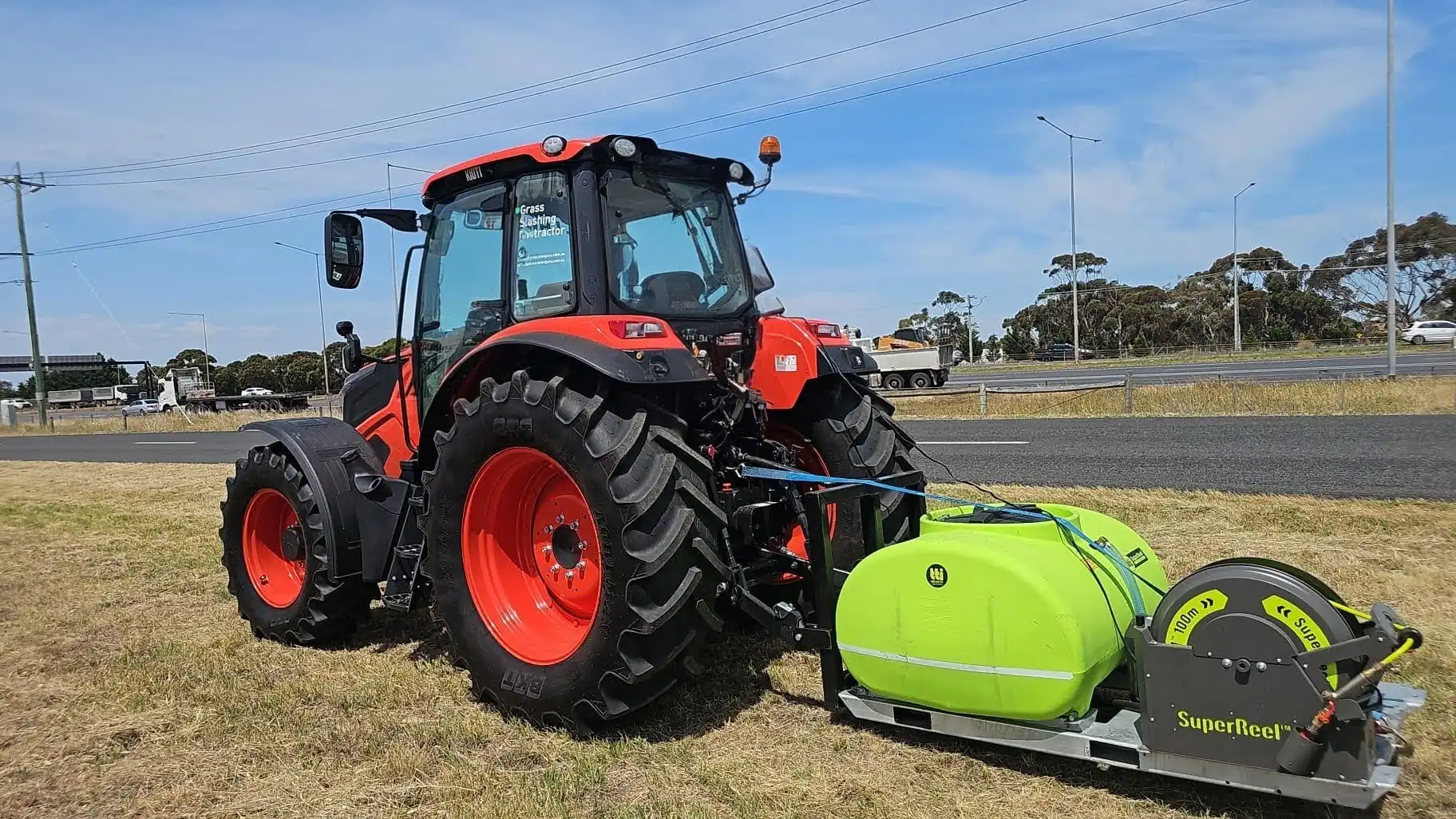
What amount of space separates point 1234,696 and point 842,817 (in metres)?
1.20

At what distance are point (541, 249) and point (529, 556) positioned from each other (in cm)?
139

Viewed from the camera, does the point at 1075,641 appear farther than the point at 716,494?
No

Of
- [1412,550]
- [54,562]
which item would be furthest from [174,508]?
[1412,550]

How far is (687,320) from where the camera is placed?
4379 mm

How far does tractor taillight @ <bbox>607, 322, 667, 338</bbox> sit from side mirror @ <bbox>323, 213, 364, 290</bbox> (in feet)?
6.28

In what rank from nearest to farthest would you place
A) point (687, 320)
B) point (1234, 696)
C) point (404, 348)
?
point (1234, 696) → point (687, 320) → point (404, 348)

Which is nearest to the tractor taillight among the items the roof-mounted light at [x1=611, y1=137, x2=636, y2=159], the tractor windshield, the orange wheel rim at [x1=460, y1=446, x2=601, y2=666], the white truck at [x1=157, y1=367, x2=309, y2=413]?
the tractor windshield

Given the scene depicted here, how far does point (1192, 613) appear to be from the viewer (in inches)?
110

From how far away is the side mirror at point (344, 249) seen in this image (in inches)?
188

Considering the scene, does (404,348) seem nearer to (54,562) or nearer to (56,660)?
(56,660)

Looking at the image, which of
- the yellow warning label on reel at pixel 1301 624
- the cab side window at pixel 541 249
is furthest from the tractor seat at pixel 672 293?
the yellow warning label on reel at pixel 1301 624

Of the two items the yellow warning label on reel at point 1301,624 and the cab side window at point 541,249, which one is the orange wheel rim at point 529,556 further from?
the yellow warning label on reel at point 1301,624

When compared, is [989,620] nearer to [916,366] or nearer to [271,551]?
[271,551]

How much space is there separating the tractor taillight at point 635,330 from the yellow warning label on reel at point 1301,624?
Answer: 2.30 metres
